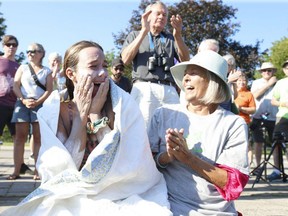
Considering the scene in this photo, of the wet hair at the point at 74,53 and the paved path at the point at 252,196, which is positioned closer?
the wet hair at the point at 74,53

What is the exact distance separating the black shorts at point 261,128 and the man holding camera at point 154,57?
13.2 ft

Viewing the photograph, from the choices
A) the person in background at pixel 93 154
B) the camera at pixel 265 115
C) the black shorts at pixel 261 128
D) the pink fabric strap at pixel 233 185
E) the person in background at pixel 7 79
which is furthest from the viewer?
the black shorts at pixel 261 128

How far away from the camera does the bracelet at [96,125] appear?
2.71 meters

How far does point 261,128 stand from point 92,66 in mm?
7007

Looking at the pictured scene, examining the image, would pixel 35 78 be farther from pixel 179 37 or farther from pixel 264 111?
pixel 264 111

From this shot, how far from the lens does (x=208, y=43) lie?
5.34 m

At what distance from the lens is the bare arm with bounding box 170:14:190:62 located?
5.30 metres

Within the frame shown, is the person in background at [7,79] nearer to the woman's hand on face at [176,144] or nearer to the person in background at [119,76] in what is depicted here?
the person in background at [119,76]

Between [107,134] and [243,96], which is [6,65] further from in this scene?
[107,134]

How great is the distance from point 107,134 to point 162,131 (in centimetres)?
48

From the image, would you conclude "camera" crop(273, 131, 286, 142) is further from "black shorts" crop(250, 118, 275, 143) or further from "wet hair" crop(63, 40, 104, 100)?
"wet hair" crop(63, 40, 104, 100)

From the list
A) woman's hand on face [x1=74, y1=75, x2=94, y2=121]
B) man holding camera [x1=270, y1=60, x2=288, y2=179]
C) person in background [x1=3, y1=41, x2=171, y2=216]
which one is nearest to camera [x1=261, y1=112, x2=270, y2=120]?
man holding camera [x1=270, y1=60, x2=288, y2=179]

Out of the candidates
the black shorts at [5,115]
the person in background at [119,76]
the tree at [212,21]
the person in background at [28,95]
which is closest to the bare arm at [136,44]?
the person in background at [119,76]

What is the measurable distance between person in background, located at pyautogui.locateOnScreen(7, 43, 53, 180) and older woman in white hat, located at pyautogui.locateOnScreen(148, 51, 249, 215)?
15.1ft
